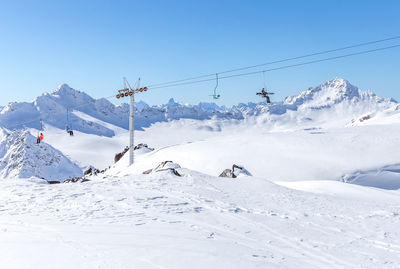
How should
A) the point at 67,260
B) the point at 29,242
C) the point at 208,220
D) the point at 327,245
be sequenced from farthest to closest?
1. the point at 208,220
2. the point at 327,245
3. the point at 29,242
4. the point at 67,260

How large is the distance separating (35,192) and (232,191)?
939 centimetres

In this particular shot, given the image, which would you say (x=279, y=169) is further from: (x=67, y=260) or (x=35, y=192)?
(x=67, y=260)

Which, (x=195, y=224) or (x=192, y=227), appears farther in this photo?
(x=195, y=224)

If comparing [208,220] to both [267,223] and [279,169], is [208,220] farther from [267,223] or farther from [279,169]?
[279,169]

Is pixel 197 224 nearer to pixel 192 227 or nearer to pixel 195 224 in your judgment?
pixel 195 224

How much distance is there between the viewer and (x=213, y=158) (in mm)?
32625

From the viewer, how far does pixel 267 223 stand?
11.6 m

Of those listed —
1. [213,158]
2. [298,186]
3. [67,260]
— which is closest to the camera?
[67,260]

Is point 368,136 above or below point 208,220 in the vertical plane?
above

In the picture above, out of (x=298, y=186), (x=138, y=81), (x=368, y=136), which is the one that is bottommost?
(x=298, y=186)

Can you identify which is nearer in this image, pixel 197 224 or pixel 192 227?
pixel 192 227

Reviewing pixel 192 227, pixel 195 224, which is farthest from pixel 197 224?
pixel 192 227

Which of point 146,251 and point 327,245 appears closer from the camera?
point 146,251

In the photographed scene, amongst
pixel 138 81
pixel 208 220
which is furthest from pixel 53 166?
pixel 208 220
